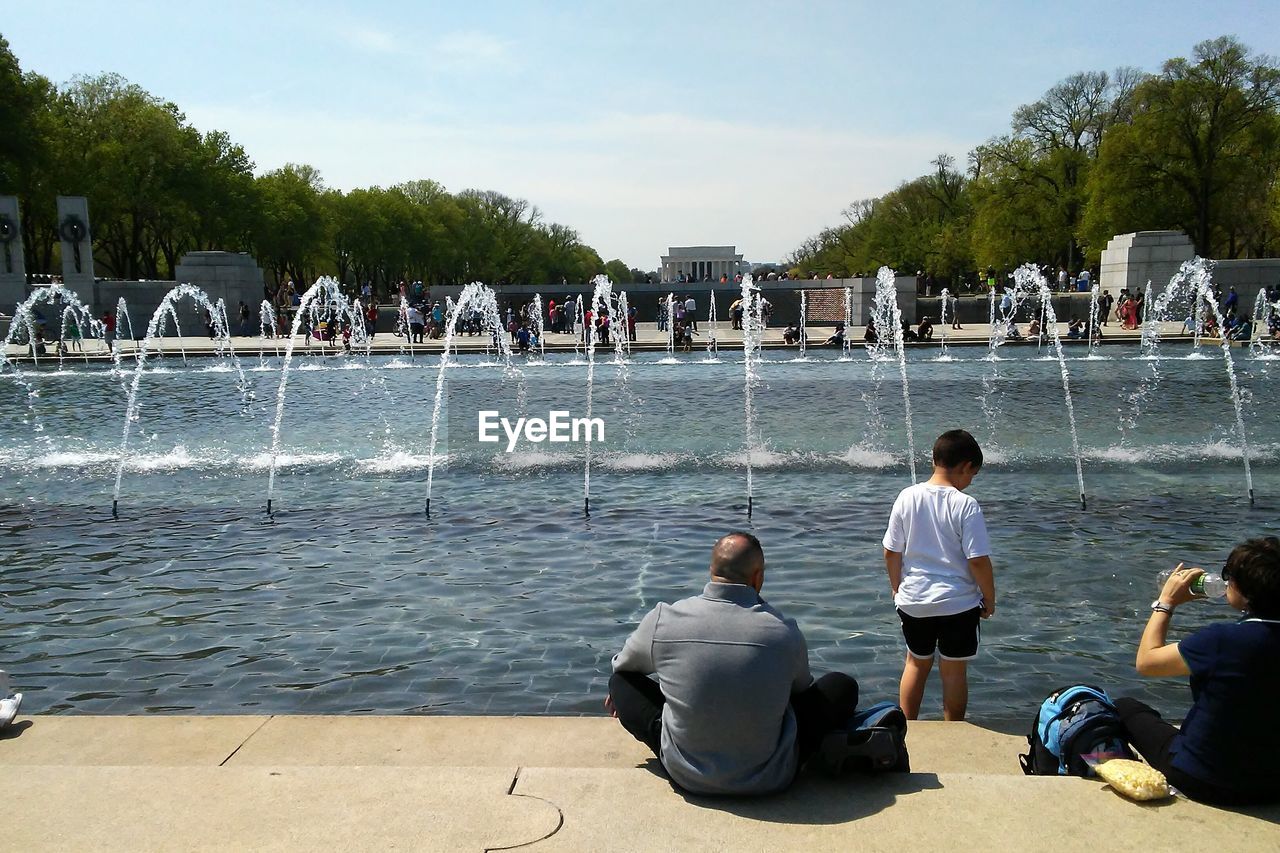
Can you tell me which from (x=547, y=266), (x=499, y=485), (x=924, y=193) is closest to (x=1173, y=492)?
(x=499, y=485)

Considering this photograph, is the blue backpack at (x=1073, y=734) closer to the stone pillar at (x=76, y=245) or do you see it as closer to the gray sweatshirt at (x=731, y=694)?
the gray sweatshirt at (x=731, y=694)

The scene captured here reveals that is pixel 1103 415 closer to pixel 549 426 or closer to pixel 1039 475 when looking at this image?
pixel 1039 475

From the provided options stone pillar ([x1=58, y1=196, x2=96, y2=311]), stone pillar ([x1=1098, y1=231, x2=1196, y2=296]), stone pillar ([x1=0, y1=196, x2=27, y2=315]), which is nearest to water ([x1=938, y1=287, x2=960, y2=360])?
stone pillar ([x1=1098, y1=231, x2=1196, y2=296])

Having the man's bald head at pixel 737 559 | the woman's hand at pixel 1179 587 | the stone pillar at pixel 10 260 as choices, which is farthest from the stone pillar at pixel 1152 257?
the stone pillar at pixel 10 260

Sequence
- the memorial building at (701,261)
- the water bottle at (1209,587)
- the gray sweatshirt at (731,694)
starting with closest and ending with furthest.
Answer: the gray sweatshirt at (731,694)
the water bottle at (1209,587)
the memorial building at (701,261)

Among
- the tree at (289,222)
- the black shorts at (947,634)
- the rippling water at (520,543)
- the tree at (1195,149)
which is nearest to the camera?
the black shorts at (947,634)

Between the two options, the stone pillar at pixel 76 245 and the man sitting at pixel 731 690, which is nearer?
the man sitting at pixel 731 690

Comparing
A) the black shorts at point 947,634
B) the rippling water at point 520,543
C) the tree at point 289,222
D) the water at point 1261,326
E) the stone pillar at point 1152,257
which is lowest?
the rippling water at point 520,543

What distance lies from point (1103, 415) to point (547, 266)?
118658 mm

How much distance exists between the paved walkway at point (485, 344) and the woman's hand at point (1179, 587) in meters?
30.3

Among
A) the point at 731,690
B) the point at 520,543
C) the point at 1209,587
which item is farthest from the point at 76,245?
the point at 1209,587

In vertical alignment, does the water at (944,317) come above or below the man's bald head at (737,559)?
above

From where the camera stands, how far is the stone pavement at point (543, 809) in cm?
355

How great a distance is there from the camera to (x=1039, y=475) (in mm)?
12211
